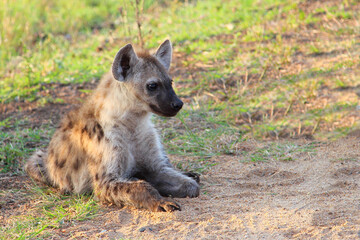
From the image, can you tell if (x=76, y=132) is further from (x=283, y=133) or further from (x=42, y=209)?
(x=283, y=133)

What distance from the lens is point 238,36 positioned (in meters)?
7.14

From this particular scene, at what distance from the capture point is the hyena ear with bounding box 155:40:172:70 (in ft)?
14.5

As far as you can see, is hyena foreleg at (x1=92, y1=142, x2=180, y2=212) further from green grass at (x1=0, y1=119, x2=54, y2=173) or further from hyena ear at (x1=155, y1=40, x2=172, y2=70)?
green grass at (x1=0, y1=119, x2=54, y2=173)

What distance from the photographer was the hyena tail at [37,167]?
4493mm

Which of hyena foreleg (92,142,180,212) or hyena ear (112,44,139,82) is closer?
Result: hyena foreleg (92,142,180,212)

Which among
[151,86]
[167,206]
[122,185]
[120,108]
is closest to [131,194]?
[122,185]

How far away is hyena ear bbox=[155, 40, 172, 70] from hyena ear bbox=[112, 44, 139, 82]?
338 mm

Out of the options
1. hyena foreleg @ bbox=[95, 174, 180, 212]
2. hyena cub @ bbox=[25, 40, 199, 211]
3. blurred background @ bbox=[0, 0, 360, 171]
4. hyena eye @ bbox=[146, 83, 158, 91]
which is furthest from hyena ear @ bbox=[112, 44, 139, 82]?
blurred background @ bbox=[0, 0, 360, 171]

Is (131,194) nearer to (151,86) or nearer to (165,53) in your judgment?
(151,86)

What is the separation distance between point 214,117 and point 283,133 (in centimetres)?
81

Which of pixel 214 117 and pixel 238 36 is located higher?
pixel 238 36

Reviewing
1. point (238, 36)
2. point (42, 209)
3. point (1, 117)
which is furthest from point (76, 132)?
point (238, 36)

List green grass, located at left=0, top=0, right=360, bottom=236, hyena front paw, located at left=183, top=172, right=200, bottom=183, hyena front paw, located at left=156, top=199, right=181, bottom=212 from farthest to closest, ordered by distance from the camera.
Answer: green grass, located at left=0, top=0, right=360, bottom=236 < hyena front paw, located at left=183, top=172, right=200, bottom=183 < hyena front paw, located at left=156, top=199, right=181, bottom=212

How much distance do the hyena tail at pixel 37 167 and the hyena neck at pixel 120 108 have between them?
83cm
